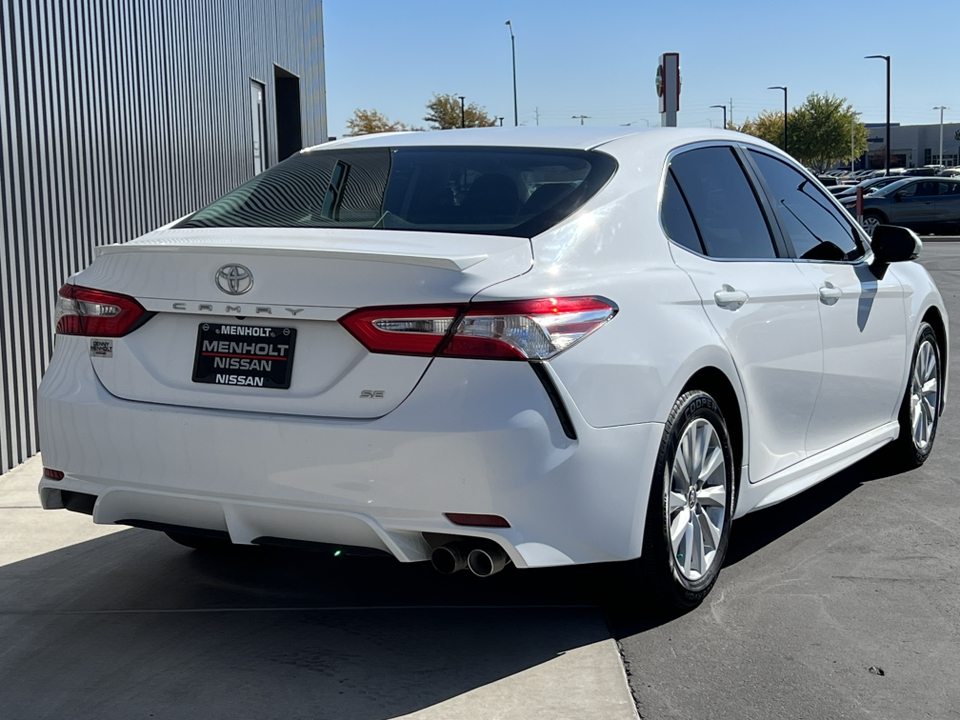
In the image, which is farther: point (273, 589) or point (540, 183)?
point (273, 589)

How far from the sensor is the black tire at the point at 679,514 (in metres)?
3.79

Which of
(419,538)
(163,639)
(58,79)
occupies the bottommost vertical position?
(163,639)

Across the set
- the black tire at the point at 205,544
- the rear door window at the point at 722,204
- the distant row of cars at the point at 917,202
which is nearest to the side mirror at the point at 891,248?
the rear door window at the point at 722,204

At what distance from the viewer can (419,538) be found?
3438 millimetres

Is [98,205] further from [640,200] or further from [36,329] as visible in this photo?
[640,200]

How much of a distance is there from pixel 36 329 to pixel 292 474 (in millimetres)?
4000

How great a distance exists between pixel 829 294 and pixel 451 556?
90.5 inches

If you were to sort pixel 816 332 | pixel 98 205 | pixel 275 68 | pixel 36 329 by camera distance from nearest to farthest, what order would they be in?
pixel 816 332 < pixel 36 329 < pixel 98 205 < pixel 275 68

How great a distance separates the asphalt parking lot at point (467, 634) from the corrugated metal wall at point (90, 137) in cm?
187

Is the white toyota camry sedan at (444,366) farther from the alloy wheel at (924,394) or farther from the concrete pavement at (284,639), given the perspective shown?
the alloy wheel at (924,394)

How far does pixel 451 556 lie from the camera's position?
346 centimetres

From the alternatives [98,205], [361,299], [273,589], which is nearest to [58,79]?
[98,205]

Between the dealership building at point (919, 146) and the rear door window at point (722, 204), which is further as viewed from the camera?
the dealership building at point (919, 146)

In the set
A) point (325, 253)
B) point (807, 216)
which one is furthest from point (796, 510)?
point (325, 253)
